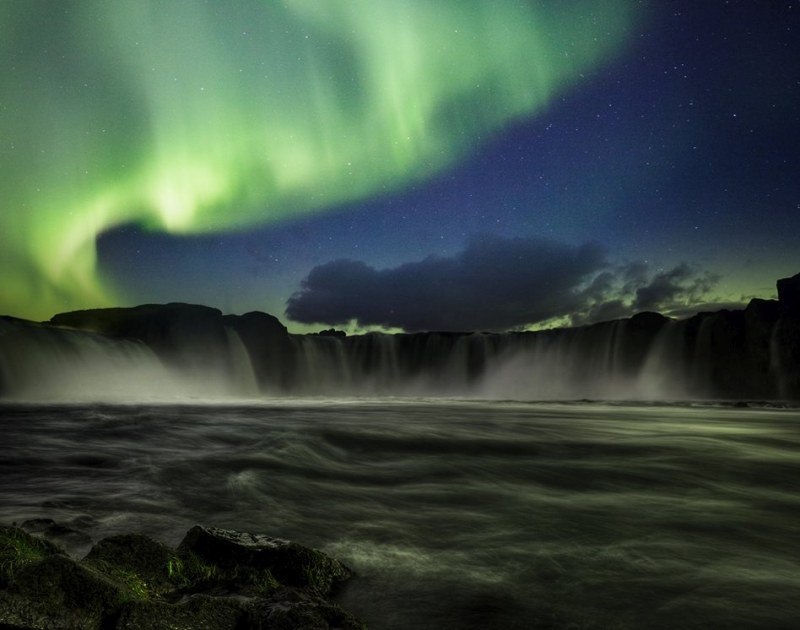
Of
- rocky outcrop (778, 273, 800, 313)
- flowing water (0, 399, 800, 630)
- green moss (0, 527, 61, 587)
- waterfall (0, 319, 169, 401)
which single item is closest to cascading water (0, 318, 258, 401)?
waterfall (0, 319, 169, 401)

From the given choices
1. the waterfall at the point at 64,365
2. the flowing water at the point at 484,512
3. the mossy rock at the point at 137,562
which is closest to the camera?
the mossy rock at the point at 137,562

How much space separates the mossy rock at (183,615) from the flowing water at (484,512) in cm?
107

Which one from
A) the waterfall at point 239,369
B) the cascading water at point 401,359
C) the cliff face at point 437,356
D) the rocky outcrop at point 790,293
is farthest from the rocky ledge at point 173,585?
the rocky outcrop at point 790,293

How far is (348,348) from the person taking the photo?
63156 millimetres

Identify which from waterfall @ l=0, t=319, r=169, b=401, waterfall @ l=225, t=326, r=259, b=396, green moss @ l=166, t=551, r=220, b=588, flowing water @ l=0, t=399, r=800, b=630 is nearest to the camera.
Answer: green moss @ l=166, t=551, r=220, b=588

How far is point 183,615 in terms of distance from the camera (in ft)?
8.30

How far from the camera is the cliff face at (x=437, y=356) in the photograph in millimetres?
44062

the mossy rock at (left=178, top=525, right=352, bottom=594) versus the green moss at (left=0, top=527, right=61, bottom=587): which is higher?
the green moss at (left=0, top=527, right=61, bottom=587)

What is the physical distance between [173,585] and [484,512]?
4067mm

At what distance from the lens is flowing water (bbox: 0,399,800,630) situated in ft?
12.2

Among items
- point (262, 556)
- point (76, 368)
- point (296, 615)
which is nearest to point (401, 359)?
point (76, 368)

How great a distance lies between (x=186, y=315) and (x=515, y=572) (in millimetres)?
57129

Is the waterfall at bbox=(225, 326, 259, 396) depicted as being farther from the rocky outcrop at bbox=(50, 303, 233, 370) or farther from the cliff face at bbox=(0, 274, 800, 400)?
the rocky outcrop at bbox=(50, 303, 233, 370)

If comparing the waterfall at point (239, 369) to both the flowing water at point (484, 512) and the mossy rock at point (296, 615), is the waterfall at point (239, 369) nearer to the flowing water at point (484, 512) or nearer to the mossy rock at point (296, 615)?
the flowing water at point (484, 512)
